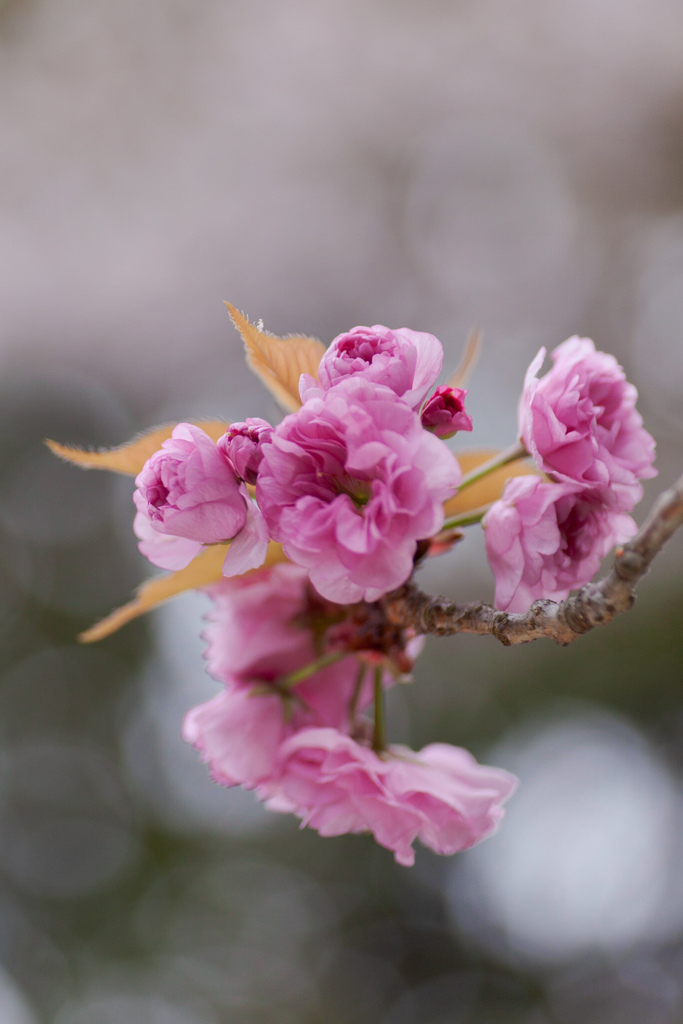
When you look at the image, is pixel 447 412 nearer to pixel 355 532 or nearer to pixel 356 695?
pixel 355 532

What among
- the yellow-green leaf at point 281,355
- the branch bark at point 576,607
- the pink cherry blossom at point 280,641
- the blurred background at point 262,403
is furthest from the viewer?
the blurred background at point 262,403

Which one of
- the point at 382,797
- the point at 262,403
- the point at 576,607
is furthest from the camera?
the point at 262,403

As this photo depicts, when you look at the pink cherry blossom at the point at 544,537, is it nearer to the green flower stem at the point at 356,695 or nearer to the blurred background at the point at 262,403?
the green flower stem at the point at 356,695

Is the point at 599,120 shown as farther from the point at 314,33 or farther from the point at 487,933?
the point at 487,933

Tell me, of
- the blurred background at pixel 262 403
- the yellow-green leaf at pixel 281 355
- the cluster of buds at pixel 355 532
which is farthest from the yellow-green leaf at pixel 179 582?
the blurred background at pixel 262 403

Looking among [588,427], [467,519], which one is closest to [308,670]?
[467,519]

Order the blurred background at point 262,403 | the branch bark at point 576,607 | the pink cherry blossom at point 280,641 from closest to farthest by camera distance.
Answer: the branch bark at point 576,607
the pink cherry blossom at point 280,641
the blurred background at point 262,403

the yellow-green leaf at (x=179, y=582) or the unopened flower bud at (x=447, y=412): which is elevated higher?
the unopened flower bud at (x=447, y=412)
